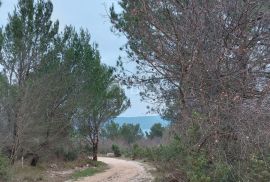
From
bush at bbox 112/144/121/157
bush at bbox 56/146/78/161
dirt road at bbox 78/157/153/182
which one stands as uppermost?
bush at bbox 112/144/121/157

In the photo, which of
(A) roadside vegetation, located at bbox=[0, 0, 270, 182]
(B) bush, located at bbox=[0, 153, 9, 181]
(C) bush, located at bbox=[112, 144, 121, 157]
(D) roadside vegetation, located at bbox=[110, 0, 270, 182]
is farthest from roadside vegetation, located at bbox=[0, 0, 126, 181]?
(C) bush, located at bbox=[112, 144, 121, 157]

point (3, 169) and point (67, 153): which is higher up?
point (67, 153)

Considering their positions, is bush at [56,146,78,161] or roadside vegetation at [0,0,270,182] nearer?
roadside vegetation at [0,0,270,182]

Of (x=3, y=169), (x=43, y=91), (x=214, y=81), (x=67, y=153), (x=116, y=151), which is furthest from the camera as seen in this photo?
(x=116, y=151)

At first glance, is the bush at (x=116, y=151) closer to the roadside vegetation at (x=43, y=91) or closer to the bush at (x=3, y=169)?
the roadside vegetation at (x=43, y=91)

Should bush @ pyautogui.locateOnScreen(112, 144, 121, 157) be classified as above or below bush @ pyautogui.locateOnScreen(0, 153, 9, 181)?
above

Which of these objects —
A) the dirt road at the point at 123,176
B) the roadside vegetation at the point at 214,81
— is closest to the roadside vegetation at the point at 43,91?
the dirt road at the point at 123,176

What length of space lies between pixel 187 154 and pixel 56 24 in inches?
646

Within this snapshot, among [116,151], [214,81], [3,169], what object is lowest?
[3,169]

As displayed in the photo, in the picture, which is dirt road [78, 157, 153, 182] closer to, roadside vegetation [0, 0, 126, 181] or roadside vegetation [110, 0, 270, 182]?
roadside vegetation [0, 0, 126, 181]

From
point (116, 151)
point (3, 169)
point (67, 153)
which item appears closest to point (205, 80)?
point (3, 169)

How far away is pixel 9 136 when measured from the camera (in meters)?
19.0

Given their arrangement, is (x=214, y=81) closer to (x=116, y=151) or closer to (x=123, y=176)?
(x=123, y=176)

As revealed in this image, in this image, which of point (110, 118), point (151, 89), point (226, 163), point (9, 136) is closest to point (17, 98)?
point (9, 136)
